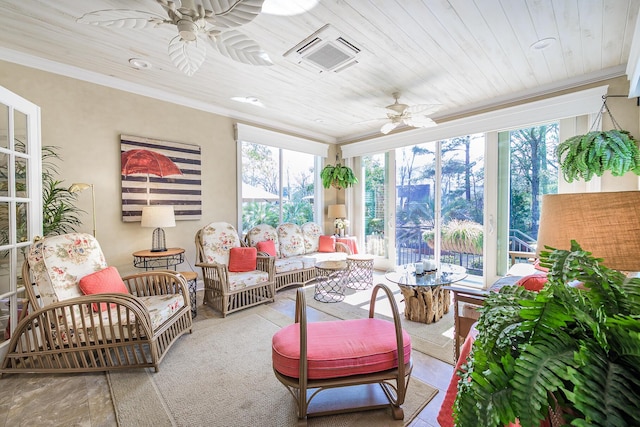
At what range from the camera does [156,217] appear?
10.2 feet

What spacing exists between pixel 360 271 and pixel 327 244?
760 mm

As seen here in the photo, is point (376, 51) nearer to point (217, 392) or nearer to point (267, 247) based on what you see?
point (267, 247)

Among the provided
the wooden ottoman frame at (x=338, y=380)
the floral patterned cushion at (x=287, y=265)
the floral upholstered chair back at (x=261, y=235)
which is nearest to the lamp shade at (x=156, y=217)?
the floral upholstered chair back at (x=261, y=235)

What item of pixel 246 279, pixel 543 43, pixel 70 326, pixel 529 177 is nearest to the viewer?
pixel 70 326

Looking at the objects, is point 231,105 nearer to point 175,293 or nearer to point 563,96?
point 175,293

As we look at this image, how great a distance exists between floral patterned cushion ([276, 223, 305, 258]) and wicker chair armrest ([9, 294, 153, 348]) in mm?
2598

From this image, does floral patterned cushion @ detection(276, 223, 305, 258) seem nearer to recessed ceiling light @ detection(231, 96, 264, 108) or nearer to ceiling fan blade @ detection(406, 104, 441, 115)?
recessed ceiling light @ detection(231, 96, 264, 108)

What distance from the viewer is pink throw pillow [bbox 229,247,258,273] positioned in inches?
140

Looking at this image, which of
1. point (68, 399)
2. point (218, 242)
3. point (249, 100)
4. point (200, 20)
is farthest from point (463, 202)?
point (68, 399)

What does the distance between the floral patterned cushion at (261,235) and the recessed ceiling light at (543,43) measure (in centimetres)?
384

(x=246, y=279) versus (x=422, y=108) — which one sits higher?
(x=422, y=108)

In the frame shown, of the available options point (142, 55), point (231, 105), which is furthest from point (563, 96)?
point (142, 55)

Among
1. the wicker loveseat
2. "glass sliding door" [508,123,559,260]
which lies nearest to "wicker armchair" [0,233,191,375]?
the wicker loveseat

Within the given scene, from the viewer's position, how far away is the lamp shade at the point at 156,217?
10.1ft
